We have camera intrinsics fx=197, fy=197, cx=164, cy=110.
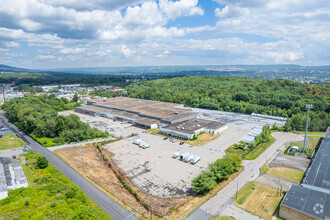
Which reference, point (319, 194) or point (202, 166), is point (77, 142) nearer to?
point (202, 166)

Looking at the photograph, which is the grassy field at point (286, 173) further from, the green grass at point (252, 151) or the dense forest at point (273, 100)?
the dense forest at point (273, 100)

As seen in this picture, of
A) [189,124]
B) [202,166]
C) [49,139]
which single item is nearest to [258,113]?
[189,124]

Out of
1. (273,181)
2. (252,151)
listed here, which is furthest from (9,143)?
(273,181)

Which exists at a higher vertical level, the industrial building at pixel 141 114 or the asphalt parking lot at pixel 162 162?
the industrial building at pixel 141 114

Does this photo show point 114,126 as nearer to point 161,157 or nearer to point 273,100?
point 161,157

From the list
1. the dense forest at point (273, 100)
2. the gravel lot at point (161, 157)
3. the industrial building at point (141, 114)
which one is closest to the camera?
the gravel lot at point (161, 157)

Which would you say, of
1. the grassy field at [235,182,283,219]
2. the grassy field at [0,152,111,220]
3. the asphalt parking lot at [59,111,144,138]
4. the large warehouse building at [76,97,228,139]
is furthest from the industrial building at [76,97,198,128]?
the grassy field at [235,182,283,219]

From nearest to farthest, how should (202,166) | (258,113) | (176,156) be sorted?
(202,166) < (176,156) < (258,113)

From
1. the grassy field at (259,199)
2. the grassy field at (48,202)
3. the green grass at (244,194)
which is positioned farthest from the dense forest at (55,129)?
the grassy field at (259,199)
